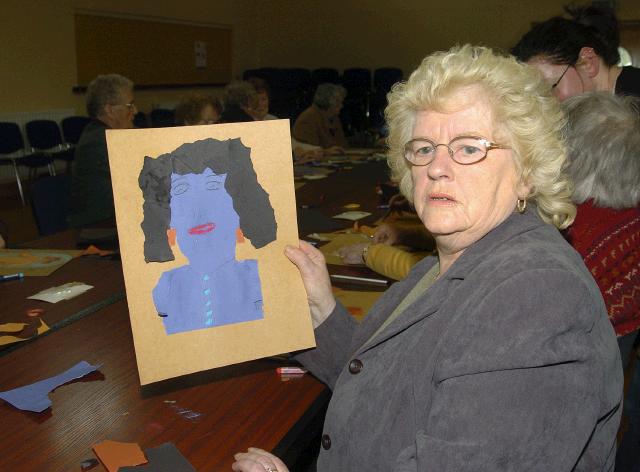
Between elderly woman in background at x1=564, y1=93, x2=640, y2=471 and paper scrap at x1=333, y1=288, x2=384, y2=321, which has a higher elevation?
elderly woman in background at x1=564, y1=93, x2=640, y2=471

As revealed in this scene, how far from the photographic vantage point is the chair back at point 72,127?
8.08 meters

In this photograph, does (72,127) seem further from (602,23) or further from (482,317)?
(482,317)

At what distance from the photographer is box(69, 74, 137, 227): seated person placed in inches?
137

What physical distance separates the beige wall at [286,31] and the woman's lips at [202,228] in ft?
24.2

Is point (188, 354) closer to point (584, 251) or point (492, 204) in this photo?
point (492, 204)

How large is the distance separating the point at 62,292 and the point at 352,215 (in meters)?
1.55

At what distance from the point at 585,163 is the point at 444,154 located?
78 centimetres

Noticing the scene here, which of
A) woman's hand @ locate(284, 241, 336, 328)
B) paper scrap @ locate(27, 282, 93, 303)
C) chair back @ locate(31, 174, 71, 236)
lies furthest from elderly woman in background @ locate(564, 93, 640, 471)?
chair back @ locate(31, 174, 71, 236)

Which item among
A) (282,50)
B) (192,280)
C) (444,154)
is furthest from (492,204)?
(282,50)

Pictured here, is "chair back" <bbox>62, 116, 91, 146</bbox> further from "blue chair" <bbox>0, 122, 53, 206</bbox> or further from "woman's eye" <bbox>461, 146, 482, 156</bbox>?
"woman's eye" <bbox>461, 146, 482, 156</bbox>

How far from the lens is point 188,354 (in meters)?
1.33

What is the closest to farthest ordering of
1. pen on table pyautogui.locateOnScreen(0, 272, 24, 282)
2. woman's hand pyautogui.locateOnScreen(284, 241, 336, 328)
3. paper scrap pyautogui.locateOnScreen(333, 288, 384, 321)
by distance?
1. woman's hand pyautogui.locateOnScreen(284, 241, 336, 328)
2. paper scrap pyautogui.locateOnScreen(333, 288, 384, 321)
3. pen on table pyautogui.locateOnScreen(0, 272, 24, 282)

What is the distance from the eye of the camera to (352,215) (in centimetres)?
329

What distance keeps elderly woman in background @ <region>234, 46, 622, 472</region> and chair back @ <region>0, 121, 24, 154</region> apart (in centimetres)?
676
